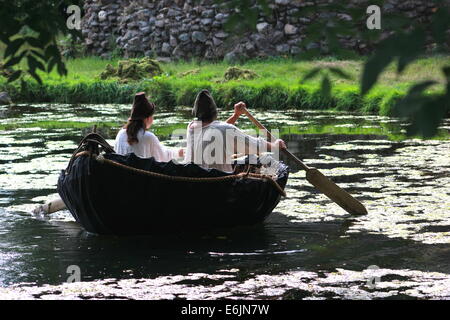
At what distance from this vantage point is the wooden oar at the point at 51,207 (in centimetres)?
837

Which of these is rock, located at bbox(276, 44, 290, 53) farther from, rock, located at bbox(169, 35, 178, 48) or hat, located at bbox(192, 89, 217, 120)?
hat, located at bbox(192, 89, 217, 120)

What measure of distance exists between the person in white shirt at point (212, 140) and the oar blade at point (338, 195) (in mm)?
914

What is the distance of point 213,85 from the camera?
17.8m

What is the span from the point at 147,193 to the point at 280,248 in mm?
1115

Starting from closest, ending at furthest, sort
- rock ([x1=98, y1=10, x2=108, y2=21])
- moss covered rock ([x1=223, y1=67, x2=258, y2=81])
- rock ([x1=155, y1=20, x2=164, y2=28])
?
moss covered rock ([x1=223, y1=67, x2=258, y2=81])
rock ([x1=155, y1=20, x2=164, y2=28])
rock ([x1=98, y1=10, x2=108, y2=21])

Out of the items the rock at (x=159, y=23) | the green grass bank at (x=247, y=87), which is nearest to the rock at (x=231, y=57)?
the green grass bank at (x=247, y=87)

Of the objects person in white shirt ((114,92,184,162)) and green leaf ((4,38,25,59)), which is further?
person in white shirt ((114,92,184,162))

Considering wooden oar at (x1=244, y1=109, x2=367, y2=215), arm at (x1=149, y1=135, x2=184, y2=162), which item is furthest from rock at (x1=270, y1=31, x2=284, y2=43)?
arm at (x1=149, y1=135, x2=184, y2=162)

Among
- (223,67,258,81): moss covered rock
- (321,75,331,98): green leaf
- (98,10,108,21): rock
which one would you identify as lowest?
(223,67,258,81): moss covered rock

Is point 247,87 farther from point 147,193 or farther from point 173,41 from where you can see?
point 147,193

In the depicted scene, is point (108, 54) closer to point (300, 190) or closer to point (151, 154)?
point (300, 190)

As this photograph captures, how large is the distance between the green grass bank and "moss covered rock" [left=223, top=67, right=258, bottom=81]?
0.13 metres

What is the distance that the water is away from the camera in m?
6.00

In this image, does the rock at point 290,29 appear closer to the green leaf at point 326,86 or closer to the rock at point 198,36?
the rock at point 198,36
